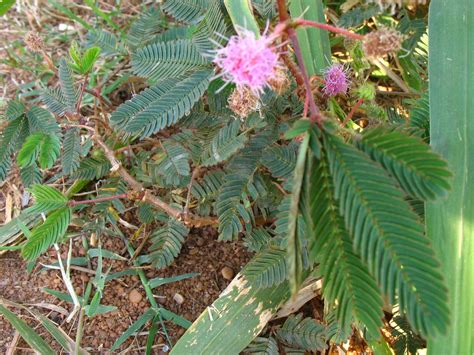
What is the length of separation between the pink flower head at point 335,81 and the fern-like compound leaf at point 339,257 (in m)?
0.46

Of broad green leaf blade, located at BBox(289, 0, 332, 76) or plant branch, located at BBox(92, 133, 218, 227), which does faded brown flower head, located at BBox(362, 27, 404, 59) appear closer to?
broad green leaf blade, located at BBox(289, 0, 332, 76)

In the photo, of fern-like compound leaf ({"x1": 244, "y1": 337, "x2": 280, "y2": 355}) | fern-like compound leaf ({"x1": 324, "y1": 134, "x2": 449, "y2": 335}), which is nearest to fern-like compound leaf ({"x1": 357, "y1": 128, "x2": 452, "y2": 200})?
fern-like compound leaf ({"x1": 324, "y1": 134, "x2": 449, "y2": 335})

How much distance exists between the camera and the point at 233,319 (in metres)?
1.43

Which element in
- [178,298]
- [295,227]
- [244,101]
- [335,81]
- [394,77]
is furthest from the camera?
[394,77]

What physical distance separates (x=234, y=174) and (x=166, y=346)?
53cm

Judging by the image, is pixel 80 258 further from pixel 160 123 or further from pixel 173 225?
pixel 160 123

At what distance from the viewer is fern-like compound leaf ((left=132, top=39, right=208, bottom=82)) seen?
4.40 ft

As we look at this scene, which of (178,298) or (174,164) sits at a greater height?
(174,164)

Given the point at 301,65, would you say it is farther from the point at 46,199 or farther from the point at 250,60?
the point at 46,199

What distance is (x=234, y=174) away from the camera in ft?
4.44

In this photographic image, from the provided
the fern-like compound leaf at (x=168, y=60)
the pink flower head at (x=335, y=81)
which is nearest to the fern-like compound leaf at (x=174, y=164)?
the fern-like compound leaf at (x=168, y=60)

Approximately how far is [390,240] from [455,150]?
16.8 inches

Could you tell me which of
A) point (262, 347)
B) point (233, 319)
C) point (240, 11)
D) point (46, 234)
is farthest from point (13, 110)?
point (262, 347)

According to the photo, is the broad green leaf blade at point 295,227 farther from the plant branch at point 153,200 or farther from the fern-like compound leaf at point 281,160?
the plant branch at point 153,200
